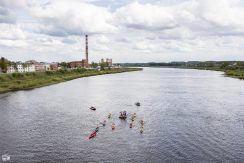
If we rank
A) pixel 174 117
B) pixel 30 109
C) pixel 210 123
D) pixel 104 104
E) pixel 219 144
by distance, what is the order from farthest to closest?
pixel 104 104
pixel 30 109
pixel 174 117
pixel 210 123
pixel 219 144

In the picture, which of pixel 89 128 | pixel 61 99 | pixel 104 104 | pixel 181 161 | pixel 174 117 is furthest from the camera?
pixel 61 99

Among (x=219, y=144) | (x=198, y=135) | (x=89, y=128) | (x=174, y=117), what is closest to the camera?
(x=219, y=144)

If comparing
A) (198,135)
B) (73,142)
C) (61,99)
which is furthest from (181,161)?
(61,99)

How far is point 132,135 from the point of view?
5256 cm

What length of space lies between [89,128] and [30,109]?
2608 cm

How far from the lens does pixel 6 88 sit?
120188mm

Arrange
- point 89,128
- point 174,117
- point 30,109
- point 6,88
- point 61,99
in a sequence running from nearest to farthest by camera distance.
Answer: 1. point 89,128
2. point 174,117
3. point 30,109
4. point 61,99
5. point 6,88

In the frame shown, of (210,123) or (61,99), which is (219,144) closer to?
(210,123)

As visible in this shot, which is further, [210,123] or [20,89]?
[20,89]

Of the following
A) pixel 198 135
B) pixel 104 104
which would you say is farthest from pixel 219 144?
pixel 104 104

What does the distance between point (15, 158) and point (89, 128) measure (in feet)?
59.9

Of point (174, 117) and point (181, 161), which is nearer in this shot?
point (181, 161)

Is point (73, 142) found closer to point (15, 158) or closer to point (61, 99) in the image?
A: point (15, 158)

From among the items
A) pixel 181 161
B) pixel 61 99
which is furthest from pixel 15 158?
pixel 61 99
